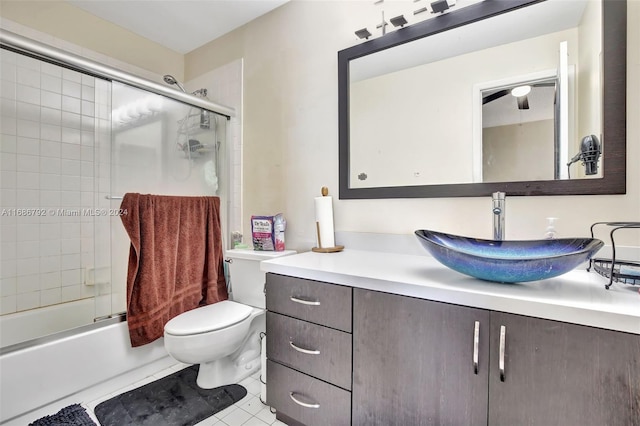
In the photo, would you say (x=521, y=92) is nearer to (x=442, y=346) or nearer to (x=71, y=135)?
(x=442, y=346)

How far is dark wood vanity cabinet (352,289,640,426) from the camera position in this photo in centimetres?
67

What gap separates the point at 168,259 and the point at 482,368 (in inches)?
66.0

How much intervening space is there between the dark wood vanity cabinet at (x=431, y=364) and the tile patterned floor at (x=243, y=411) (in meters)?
0.19

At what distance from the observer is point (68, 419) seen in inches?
53.2

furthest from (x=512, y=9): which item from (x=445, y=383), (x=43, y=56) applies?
(x=43, y=56)

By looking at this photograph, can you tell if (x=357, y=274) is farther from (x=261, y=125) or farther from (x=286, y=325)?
(x=261, y=125)

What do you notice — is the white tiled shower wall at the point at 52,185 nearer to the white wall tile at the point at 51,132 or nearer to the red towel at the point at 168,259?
the white wall tile at the point at 51,132

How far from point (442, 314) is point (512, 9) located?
126cm

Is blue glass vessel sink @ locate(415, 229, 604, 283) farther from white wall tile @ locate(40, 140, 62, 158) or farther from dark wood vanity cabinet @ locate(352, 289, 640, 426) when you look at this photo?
white wall tile @ locate(40, 140, 62, 158)

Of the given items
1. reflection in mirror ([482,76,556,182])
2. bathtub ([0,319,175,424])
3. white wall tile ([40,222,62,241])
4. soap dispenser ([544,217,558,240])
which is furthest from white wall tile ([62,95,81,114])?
soap dispenser ([544,217,558,240])

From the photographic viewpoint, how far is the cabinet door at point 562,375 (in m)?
0.65

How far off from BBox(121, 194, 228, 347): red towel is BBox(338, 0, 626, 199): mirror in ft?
3.34

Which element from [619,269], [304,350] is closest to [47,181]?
[304,350]

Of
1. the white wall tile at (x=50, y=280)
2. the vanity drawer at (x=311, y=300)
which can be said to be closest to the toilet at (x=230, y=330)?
the vanity drawer at (x=311, y=300)
